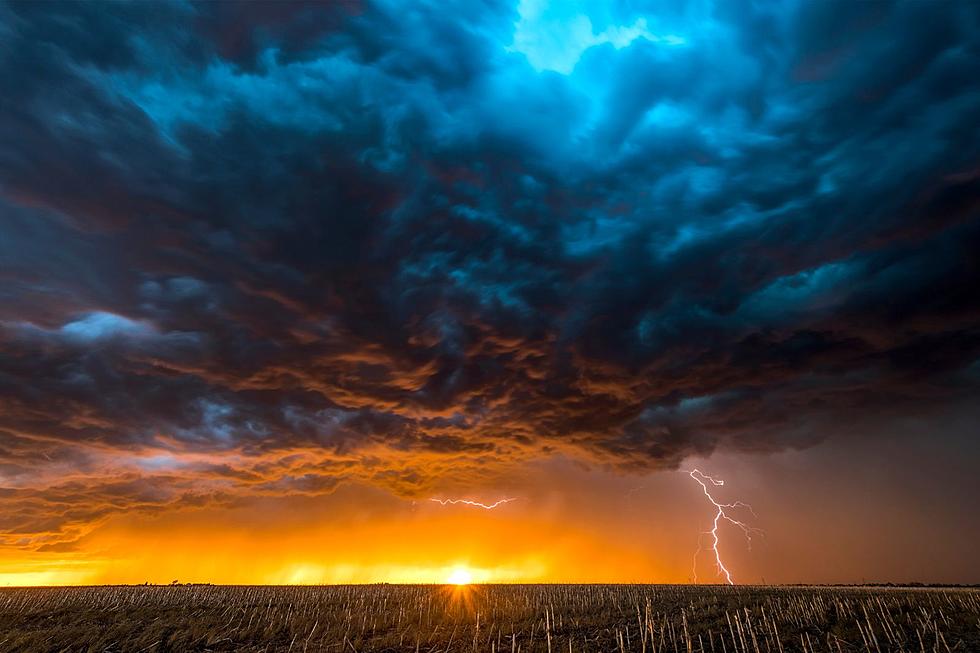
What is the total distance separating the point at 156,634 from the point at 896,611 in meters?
57.0

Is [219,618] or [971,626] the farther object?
[219,618]

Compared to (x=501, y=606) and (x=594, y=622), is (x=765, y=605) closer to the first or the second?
(x=594, y=622)

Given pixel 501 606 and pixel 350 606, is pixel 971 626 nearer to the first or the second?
pixel 501 606

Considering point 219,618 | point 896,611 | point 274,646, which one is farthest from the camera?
point 219,618

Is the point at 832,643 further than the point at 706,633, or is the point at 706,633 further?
the point at 706,633

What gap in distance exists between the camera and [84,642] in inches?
1237

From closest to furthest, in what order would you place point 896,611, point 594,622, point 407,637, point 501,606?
1. point 407,637
2. point 594,622
3. point 896,611
4. point 501,606

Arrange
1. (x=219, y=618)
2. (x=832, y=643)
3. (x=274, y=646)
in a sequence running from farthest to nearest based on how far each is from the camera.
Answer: (x=219, y=618) → (x=274, y=646) → (x=832, y=643)

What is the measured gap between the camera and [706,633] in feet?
102

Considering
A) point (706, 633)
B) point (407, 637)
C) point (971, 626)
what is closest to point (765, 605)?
point (971, 626)

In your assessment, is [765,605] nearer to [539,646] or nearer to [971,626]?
[971,626]

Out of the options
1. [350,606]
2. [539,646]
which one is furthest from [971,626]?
[350,606]

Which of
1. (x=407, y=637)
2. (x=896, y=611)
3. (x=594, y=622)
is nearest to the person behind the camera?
(x=407, y=637)

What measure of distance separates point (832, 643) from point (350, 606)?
4200 cm
